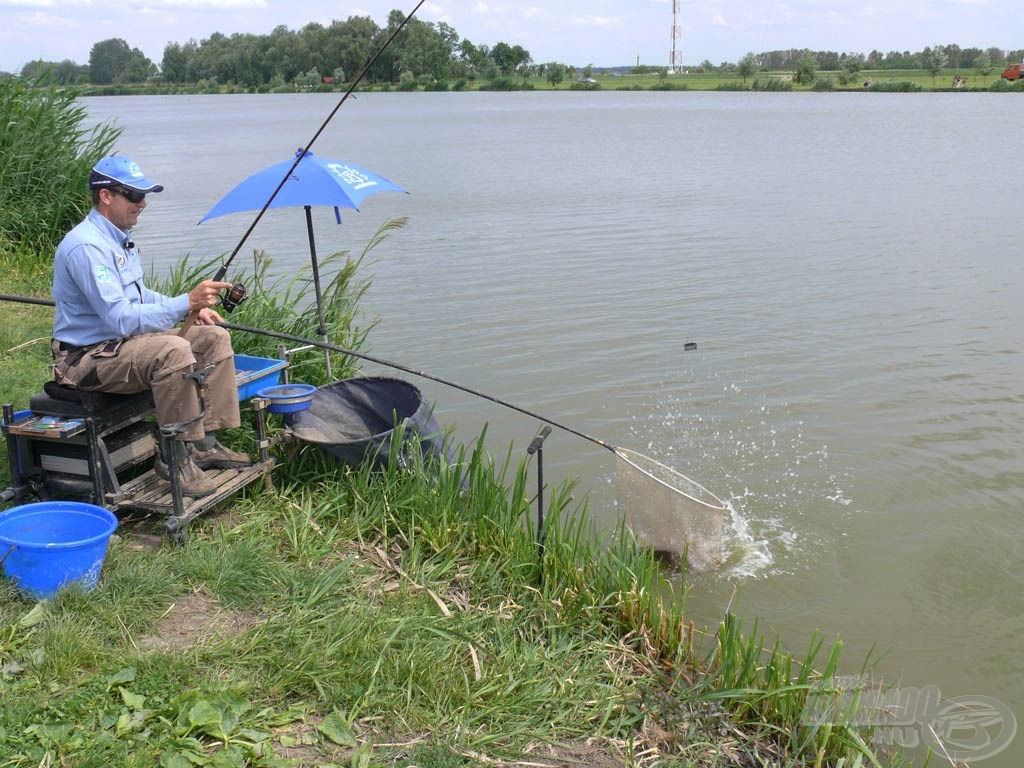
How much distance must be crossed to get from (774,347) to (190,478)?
554cm

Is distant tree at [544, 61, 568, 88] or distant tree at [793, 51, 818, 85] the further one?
distant tree at [544, 61, 568, 88]

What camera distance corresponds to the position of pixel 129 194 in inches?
148

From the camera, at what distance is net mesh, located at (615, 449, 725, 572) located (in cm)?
431

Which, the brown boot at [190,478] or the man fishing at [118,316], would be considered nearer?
the man fishing at [118,316]

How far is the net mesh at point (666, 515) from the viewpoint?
14.1 ft

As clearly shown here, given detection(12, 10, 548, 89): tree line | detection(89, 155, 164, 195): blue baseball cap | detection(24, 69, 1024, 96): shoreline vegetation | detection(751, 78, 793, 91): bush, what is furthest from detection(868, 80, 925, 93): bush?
detection(89, 155, 164, 195): blue baseball cap

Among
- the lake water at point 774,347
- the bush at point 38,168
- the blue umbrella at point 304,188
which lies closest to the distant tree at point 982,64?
Result: the lake water at point 774,347

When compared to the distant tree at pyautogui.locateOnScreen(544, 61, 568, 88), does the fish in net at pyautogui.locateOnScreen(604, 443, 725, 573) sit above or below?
below

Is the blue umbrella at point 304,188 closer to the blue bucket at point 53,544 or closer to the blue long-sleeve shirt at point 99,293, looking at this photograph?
the blue long-sleeve shirt at point 99,293

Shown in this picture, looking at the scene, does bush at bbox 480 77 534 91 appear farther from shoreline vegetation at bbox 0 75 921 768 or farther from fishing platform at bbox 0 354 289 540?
fishing platform at bbox 0 354 289 540

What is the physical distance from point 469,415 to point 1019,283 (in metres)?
6.27

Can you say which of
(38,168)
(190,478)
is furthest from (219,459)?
(38,168)

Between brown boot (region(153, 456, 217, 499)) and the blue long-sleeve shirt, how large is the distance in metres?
0.56

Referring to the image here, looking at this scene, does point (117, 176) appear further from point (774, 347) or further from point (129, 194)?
point (774, 347)
